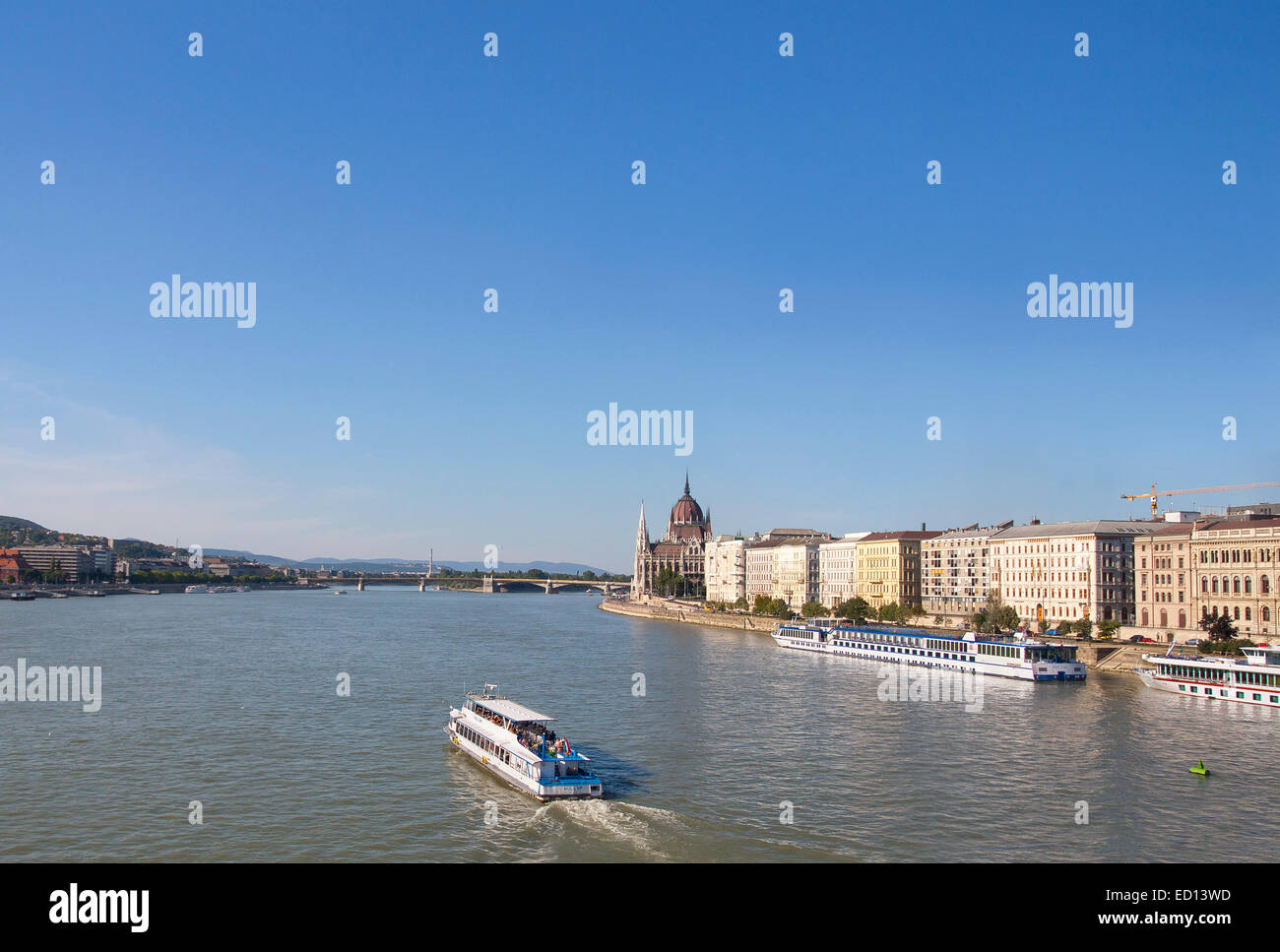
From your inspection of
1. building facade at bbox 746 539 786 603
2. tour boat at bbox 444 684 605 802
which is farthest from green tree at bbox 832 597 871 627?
tour boat at bbox 444 684 605 802

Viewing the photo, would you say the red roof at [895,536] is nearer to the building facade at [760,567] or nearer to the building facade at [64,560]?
the building facade at [760,567]

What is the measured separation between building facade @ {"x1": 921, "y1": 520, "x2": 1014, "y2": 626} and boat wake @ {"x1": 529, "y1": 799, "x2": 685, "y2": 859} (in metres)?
66.0

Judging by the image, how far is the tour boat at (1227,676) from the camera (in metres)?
42.0

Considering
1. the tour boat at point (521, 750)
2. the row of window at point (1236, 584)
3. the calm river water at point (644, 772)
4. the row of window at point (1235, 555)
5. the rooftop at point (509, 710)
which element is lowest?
the calm river water at point (644, 772)

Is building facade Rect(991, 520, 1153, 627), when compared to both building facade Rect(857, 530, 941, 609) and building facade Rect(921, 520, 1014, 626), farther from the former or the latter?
building facade Rect(857, 530, 941, 609)

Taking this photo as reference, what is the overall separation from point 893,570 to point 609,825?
8076cm

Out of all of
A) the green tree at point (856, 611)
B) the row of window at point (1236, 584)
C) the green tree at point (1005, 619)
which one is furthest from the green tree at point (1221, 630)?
the green tree at point (856, 611)

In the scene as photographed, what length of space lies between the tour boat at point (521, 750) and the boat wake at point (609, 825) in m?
0.49

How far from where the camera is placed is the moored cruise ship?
52062 mm
